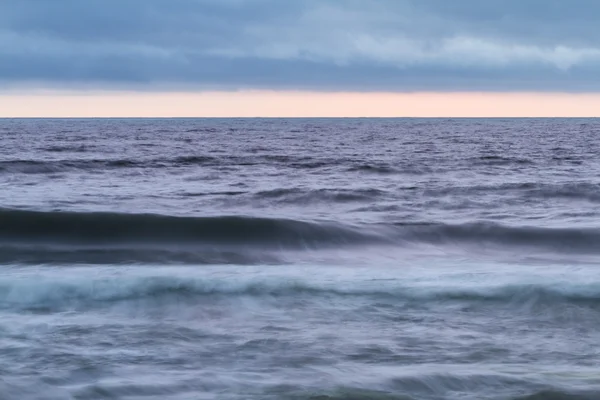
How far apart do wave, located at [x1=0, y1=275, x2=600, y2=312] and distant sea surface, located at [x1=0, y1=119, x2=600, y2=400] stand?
0.04m

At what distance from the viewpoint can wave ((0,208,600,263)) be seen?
1273cm

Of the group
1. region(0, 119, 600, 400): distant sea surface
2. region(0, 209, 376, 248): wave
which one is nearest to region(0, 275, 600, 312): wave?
region(0, 119, 600, 400): distant sea surface

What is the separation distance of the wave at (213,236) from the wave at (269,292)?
236 cm

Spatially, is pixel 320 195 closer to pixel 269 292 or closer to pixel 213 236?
pixel 213 236

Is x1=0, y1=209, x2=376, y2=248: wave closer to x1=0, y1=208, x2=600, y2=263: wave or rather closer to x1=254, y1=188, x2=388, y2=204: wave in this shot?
x1=0, y1=208, x2=600, y2=263: wave

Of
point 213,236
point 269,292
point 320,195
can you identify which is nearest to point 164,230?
point 213,236

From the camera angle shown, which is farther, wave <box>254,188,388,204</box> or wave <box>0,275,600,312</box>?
wave <box>254,188,388,204</box>

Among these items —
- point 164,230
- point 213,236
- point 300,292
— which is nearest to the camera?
point 300,292

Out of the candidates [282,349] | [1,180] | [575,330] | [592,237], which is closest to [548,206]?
[592,237]

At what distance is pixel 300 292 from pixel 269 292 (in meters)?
0.40

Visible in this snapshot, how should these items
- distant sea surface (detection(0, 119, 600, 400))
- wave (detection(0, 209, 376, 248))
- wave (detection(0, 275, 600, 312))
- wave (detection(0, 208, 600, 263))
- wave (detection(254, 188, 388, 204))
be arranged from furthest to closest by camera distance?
wave (detection(254, 188, 388, 204)), wave (detection(0, 209, 376, 248)), wave (detection(0, 208, 600, 263)), wave (detection(0, 275, 600, 312)), distant sea surface (detection(0, 119, 600, 400))

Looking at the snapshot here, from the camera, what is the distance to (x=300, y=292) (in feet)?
30.2

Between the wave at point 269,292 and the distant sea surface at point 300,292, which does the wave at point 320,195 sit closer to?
the distant sea surface at point 300,292

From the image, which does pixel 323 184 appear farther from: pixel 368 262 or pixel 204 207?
pixel 368 262
